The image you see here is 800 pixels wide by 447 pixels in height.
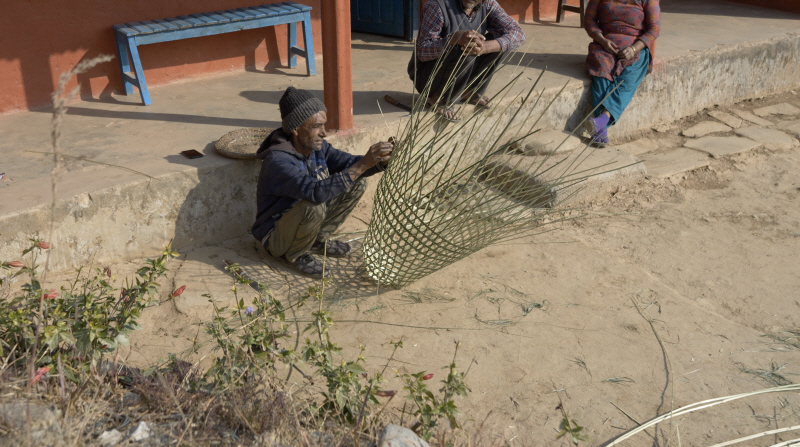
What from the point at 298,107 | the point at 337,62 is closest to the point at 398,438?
the point at 298,107

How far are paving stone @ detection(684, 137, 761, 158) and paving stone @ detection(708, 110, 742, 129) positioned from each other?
0.36m

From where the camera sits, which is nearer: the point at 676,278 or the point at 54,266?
the point at 54,266

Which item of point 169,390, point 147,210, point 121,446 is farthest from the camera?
point 147,210

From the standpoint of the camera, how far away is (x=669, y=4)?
291 inches

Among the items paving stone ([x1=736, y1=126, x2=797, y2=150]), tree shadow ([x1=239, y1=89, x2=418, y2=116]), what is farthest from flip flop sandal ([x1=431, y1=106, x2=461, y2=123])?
paving stone ([x1=736, y1=126, x2=797, y2=150])

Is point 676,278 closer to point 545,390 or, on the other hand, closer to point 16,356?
point 545,390

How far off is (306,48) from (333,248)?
207 cm

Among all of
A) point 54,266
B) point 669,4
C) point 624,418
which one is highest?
point 669,4

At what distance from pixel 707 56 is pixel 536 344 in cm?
381

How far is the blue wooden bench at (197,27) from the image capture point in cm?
428

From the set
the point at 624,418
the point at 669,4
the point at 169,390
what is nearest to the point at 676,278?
the point at 624,418

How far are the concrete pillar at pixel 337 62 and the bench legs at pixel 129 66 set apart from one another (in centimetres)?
129

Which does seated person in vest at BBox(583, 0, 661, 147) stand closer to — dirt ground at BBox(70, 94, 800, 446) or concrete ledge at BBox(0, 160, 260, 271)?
dirt ground at BBox(70, 94, 800, 446)

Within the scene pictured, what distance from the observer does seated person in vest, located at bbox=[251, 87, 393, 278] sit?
299 cm
